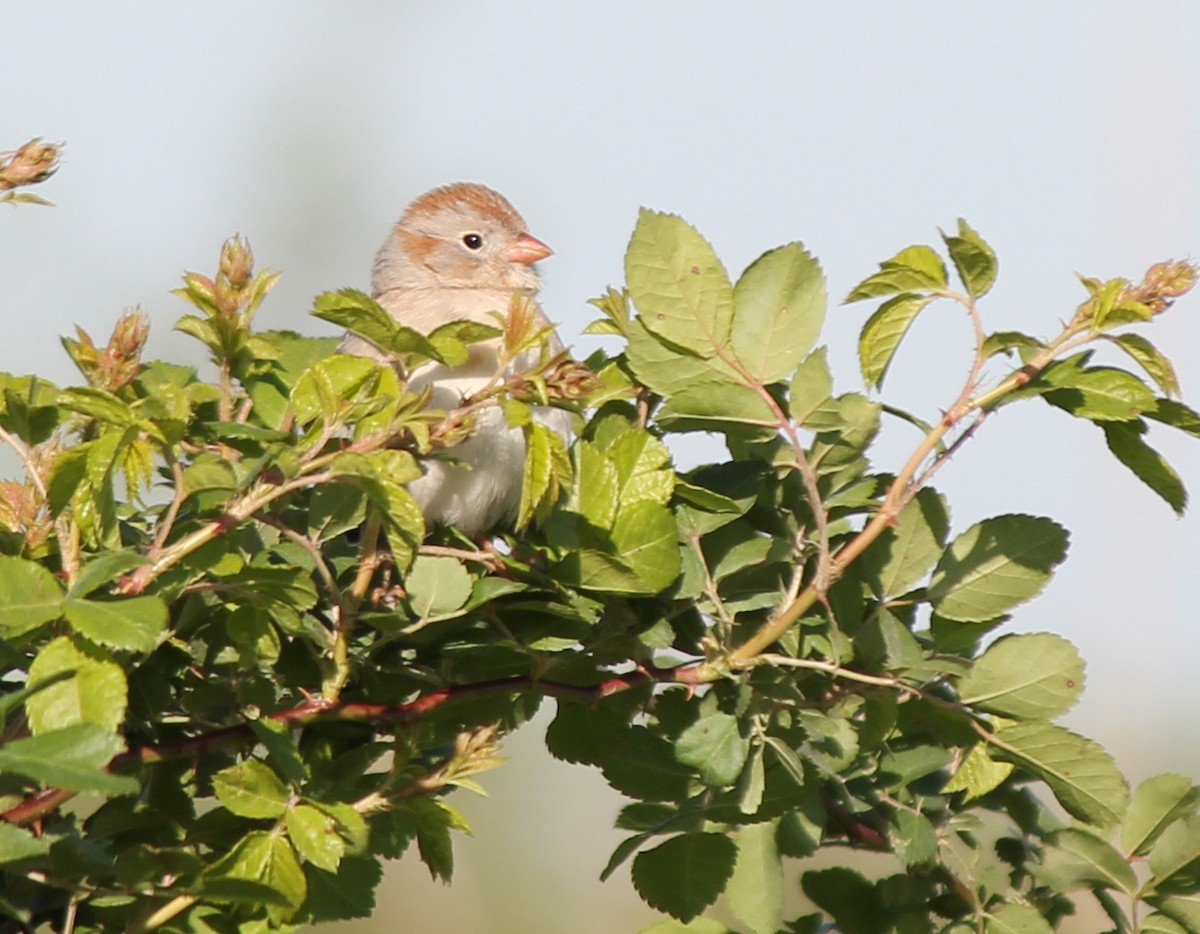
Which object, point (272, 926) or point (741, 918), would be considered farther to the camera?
point (741, 918)

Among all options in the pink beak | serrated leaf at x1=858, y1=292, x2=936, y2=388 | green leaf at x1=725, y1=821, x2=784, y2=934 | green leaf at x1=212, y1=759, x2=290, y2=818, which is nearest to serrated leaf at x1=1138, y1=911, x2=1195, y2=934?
green leaf at x1=725, y1=821, x2=784, y2=934

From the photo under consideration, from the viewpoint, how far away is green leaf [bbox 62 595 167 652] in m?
1.01

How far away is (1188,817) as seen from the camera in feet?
4.95

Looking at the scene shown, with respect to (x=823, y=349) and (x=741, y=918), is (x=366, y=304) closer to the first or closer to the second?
(x=823, y=349)

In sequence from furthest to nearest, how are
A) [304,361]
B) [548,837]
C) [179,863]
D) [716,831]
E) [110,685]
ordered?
[548,837]
[304,361]
[716,831]
[179,863]
[110,685]

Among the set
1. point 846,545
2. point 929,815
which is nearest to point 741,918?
point 929,815

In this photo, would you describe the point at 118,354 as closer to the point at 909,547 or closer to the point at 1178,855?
the point at 909,547

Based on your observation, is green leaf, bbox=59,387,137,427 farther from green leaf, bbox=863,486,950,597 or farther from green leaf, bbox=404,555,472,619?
green leaf, bbox=863,486,950,597

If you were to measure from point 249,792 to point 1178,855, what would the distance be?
2.81 feet

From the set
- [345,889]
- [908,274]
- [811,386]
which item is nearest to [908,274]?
[908,274]

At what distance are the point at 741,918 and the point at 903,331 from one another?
56cm

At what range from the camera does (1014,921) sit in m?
1.45

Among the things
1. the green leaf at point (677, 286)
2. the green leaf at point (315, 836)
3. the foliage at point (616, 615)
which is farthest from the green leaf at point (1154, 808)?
the green leaf at point (315, 836)

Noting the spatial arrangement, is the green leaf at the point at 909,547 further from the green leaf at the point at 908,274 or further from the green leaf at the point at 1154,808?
the green leaf at the point at 1154,808
